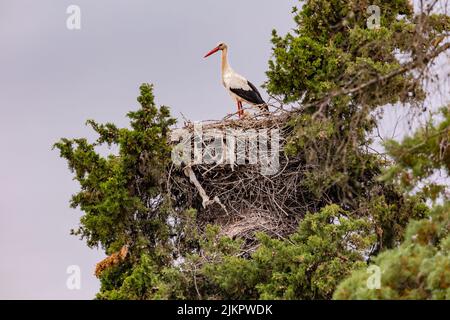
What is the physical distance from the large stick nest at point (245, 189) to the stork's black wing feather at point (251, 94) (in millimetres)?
1476

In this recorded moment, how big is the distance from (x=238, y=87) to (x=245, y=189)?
3.09m

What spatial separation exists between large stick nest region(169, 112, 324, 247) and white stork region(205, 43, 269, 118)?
1215mm

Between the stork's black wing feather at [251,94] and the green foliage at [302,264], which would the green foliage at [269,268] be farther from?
the stork's black wing feather at [251,94]

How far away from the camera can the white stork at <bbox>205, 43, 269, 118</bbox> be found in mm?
16703

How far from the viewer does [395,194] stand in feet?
47.0

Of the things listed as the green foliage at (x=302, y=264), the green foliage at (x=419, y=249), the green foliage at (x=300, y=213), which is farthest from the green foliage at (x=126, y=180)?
the green foliage at (x=419, y=249)

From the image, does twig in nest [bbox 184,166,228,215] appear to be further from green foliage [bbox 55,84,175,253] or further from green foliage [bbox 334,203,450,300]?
green foliage [bbox 334,203,450,300]

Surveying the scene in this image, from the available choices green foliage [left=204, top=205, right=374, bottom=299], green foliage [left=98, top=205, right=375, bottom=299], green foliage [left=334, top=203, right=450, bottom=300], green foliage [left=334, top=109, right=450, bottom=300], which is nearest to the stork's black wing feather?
green foliage [left=98, top=205, right=375, bottom=299]

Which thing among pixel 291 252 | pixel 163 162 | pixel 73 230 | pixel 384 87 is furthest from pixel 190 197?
pixel 384 87

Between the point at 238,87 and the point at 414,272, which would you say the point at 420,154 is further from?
the point at 238,87

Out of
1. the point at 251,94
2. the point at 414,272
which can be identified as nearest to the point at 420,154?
the point at 414,272

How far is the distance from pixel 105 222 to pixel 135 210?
60 centimetres

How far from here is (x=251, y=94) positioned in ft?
55.3

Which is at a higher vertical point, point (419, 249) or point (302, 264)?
point (302, 264)
